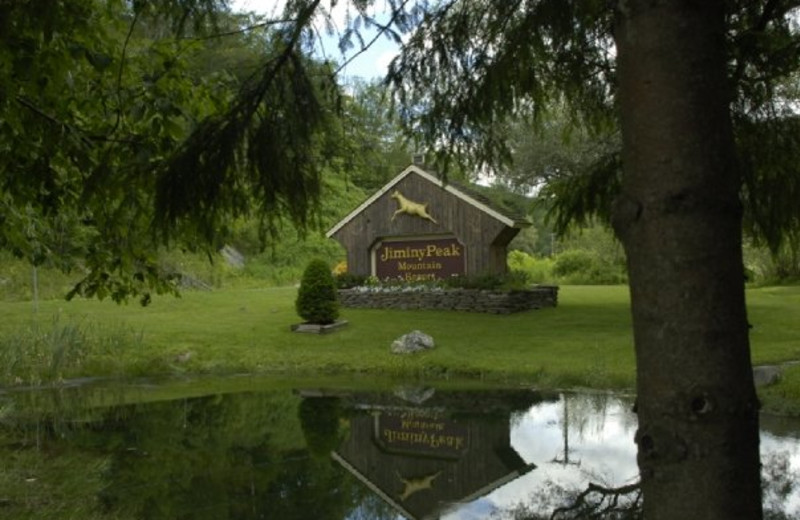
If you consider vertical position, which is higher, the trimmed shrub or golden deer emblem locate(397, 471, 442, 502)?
the trimmed shrub

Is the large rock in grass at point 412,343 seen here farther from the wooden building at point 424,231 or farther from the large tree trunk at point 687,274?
the large tree trunk at point 687,274

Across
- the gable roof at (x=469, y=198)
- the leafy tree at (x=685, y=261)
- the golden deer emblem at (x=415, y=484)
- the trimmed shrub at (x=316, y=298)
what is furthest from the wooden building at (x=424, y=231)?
the leafy tree at (x=685, y=261)

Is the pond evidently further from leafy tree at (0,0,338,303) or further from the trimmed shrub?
the trimmed shrub

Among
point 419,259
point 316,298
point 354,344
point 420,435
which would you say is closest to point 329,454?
point 420,435

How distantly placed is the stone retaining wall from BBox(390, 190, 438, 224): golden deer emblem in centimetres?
221

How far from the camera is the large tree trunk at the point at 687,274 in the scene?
5.64 feet

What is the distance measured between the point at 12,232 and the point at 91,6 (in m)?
1.77

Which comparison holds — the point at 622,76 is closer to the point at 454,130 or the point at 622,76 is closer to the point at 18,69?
the point at 454,130

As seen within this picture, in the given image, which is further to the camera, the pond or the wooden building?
the wooden building

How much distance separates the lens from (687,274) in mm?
1723

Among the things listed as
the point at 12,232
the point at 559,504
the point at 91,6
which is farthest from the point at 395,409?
the point at 91,6

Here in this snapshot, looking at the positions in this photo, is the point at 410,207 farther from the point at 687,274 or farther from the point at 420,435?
the point at 687,274

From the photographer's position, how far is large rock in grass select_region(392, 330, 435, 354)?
14766mm

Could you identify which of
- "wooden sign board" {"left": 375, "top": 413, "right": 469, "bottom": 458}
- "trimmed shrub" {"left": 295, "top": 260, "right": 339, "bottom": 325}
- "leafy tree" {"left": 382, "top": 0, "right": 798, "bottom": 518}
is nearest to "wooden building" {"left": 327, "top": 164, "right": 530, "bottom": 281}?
"trimmed shrub" {"left": 295, "top": 260, "right": 339, "bottom": 325}
